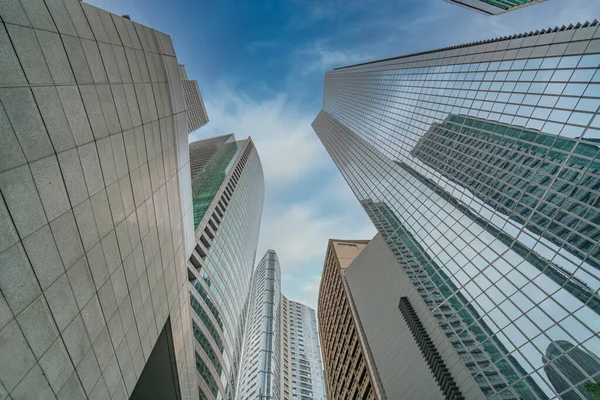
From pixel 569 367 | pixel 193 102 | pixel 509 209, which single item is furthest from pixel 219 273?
pixel 193 102

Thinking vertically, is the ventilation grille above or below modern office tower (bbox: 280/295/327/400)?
below

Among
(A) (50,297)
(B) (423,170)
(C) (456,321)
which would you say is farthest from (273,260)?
(A) (50,297)

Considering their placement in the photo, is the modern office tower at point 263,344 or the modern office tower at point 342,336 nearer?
the modern office tower at point 342,336

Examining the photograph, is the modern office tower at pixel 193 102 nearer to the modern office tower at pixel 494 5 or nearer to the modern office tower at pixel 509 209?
the modern office tower at pixel 494 5

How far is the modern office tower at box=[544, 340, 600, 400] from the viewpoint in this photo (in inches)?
795

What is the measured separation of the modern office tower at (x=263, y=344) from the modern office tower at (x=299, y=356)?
A: 7999 millimetres

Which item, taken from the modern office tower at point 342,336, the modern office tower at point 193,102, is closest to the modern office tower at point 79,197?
the modern office tower at point 342,336

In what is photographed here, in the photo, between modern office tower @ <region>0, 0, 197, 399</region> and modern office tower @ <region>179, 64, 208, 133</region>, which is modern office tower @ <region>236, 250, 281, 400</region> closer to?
modern office tower @ <region>179, 64, 208, 133</region>

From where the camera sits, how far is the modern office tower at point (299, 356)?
12412cm

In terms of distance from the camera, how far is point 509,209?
32719mm

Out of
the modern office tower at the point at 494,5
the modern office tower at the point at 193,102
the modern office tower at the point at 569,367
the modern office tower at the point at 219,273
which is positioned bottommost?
the modern office tower at the point at 569,367

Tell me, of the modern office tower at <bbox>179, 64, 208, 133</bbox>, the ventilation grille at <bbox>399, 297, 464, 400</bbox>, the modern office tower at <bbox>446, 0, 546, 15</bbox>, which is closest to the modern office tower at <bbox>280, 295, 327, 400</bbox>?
the ventilation grille at <bbox>399, 297, 464, 400</bbox>

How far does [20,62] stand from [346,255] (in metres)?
90.4

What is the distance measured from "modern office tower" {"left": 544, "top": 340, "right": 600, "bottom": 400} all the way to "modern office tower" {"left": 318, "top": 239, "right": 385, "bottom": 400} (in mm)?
28768
